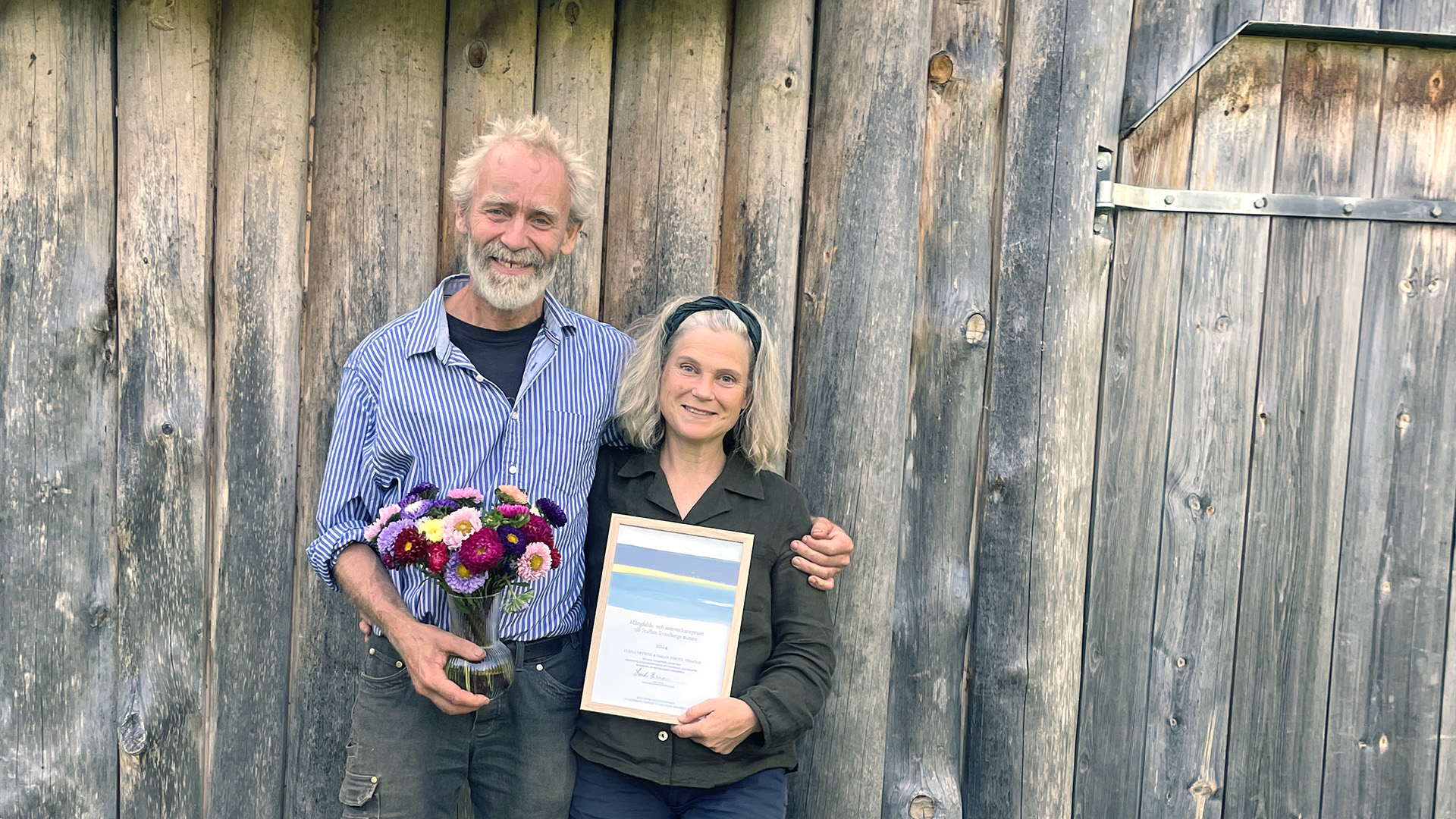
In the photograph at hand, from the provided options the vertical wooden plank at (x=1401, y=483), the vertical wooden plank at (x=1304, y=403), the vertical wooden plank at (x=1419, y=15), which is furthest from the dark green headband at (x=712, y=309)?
the vertical wooden plank at (x=1419, y=15)

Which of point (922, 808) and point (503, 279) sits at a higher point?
point (503, 279)

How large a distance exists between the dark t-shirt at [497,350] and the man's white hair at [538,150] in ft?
1.00

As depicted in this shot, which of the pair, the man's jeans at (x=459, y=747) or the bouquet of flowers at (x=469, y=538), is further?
the man's jeans at (x=459, y=747)

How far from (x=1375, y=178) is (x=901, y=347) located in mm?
1566

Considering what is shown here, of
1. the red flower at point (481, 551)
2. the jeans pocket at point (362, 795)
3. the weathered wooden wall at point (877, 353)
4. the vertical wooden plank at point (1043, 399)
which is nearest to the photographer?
the red flower at point (481, 551)

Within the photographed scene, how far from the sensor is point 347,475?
94.6 inches

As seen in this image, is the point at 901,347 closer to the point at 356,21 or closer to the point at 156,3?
the point at 356,21

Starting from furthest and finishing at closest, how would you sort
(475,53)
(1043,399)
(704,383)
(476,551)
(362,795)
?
(1043,399) → (475,53) → (704,383) → (362,795) → (476,551)

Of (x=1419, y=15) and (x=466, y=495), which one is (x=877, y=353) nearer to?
(x=466, y=495)

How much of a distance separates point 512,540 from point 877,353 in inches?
50.6

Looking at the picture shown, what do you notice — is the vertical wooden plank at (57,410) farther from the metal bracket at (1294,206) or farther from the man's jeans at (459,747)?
the metal bracket at (1294,206)

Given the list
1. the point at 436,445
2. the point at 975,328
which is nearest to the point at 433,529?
the point at 436,445

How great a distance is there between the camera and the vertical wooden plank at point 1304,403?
306cm

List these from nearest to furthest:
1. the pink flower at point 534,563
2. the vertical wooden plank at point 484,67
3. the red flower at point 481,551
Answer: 1. the red flower at point 481,551
2. the pink flower at point 534,563
3. the vertical wooden plank at point 484,67
